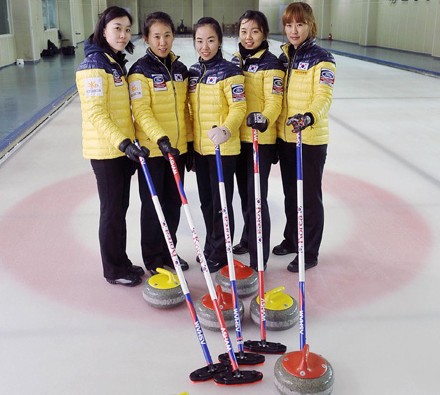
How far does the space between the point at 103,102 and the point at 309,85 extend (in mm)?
1107

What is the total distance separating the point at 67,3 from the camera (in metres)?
21.5

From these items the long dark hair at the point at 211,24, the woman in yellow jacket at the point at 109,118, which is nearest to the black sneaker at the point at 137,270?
the woman in yellow jacket at the point at 109,118

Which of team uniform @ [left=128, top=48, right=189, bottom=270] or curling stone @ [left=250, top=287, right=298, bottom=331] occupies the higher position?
team uniform @ [left=128, top=48, right=189, bottom=270]

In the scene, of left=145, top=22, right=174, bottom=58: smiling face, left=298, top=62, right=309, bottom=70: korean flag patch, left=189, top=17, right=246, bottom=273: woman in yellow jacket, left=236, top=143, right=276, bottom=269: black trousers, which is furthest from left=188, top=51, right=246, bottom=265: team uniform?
left=298, top=62, right=309, bottom=70: korean flag patch

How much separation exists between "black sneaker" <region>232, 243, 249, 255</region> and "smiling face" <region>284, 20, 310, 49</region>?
1367 millimetres

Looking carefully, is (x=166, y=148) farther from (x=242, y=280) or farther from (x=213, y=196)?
(x=242, y=280)

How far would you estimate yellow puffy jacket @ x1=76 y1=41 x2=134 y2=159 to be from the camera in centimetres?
257

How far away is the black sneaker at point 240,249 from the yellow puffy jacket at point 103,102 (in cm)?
113

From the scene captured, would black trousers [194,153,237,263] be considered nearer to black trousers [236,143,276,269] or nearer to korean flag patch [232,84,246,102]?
black trousers [236,143,276,269]

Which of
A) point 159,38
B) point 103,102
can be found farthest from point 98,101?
point 159,38

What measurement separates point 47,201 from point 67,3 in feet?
63.3

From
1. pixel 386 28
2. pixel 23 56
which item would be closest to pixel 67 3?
pixel 23 56

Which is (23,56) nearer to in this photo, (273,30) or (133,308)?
(133,308)

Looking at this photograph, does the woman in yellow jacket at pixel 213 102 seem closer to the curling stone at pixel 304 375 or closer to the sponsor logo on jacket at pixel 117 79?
the sponsor logo on jacket at pixel 117 79
